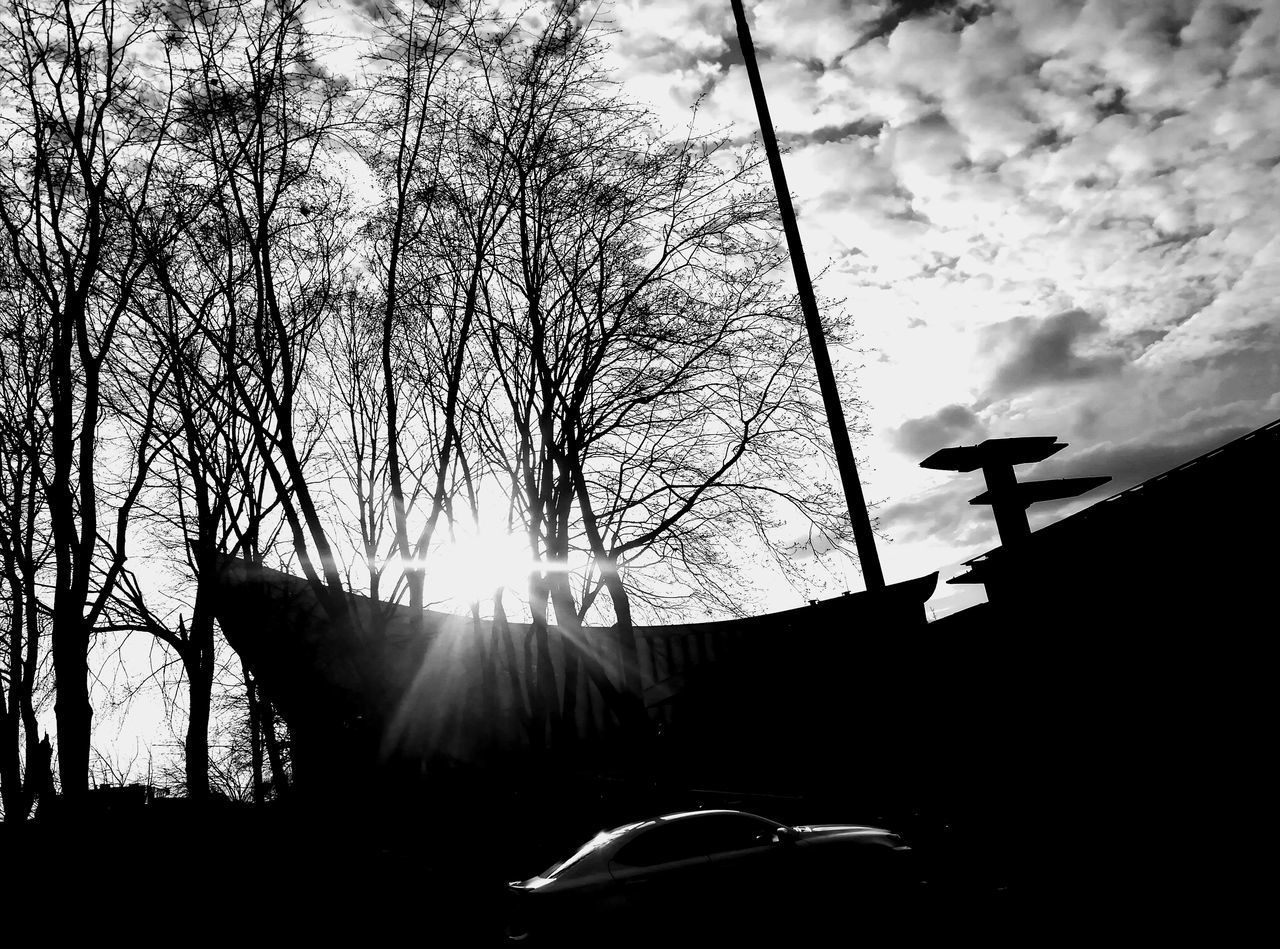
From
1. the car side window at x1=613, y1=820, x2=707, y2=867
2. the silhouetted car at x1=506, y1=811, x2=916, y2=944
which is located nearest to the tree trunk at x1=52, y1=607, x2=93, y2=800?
the silhouetted car at x1=506, y1=811, x2=916, y2=944

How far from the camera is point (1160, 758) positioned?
37.9 ft

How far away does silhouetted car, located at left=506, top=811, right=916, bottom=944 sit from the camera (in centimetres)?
734

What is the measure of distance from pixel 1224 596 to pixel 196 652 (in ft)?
64.8

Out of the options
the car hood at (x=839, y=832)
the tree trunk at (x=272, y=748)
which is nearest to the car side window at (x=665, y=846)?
the car hood at (x=839, y=832)

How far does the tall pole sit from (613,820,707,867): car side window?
321 cm

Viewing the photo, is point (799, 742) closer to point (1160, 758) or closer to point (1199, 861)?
point (1160, 758)

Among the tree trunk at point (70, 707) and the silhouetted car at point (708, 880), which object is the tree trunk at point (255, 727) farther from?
the silhouetted car at point (708, 880)

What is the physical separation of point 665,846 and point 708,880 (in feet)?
1.64

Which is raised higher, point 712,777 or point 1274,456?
point 1274,456

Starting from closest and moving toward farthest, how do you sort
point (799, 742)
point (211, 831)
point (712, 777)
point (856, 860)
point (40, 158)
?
point (856, 860) < point (40, 158) < point (211, 831) < point (799, 742) < point (712, 777)

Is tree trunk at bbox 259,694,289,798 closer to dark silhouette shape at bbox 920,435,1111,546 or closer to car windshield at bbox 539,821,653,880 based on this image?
car windshield at bbox 539,821,653,880

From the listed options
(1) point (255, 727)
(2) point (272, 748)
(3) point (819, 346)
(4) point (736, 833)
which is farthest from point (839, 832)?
(1) point (255, 727)

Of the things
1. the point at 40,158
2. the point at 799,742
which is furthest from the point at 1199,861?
the point at 40,158

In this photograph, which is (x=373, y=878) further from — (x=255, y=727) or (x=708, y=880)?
(x=255, y=727)
